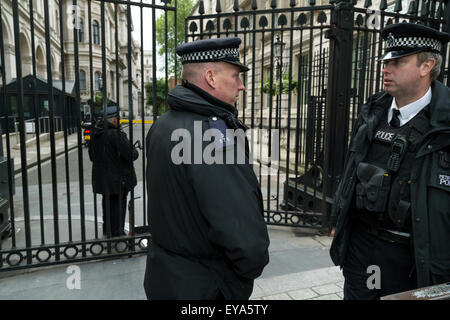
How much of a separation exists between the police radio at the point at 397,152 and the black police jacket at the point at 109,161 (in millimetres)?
3473

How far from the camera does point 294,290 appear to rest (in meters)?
3.44

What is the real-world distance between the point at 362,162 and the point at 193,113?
141cm

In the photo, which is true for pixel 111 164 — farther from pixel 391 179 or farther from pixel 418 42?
Answer: pixel 418 42

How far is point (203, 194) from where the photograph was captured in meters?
1.62

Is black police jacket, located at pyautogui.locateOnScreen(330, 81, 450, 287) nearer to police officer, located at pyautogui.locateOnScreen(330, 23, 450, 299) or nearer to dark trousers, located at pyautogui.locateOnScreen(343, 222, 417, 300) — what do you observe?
police officer, located at pyautogui.locateOnScreen(330, 23, 450, 299)

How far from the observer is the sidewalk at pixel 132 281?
11.1 feet

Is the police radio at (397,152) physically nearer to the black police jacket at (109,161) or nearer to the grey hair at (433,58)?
the grey hair at (433,58)

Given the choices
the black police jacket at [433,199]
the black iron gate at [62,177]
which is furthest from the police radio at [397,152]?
the black iron gate at [62,177]

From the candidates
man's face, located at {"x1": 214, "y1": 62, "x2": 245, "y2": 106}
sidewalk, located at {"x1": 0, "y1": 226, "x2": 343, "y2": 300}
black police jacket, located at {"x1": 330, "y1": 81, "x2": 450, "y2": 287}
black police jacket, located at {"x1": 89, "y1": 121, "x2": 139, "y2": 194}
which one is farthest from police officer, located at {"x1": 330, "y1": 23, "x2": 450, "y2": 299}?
black police jacket, located at {"x1": 89, "y1": 121, "x2": 139, "y2": 194}

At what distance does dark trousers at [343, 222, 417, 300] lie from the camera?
226 cm

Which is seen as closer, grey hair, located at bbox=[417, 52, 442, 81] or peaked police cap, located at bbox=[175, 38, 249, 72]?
peaked police cap, located at bbox=[175, 38, 249, 72]

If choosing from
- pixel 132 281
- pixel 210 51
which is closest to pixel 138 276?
pixel 132 281

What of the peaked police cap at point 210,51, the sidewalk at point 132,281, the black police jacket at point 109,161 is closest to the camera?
the peaked police cap at point 210,51
